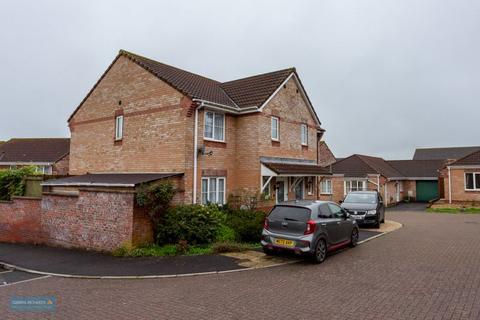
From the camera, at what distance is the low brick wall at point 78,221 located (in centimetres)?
1062

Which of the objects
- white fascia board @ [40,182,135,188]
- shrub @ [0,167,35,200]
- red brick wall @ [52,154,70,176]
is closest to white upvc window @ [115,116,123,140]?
white fascia board @ [40,182,135,188]

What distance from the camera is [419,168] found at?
1534 inches

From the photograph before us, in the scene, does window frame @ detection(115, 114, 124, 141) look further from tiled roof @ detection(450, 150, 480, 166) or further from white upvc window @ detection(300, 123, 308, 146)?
tiled roof @ detection(450, 150, 480, 166)

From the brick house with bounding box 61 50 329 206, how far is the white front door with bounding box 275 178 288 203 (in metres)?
0.05

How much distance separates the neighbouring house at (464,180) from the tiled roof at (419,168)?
937 centimetres

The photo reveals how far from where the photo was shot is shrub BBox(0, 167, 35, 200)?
15031mm

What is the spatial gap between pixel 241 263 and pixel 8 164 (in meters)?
33.6

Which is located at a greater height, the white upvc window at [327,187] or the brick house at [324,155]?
the brick house at [324,155]

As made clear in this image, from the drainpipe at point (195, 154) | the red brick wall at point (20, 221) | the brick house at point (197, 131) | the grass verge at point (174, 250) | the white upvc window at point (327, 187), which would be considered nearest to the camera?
the grass verge at point (174, 250)

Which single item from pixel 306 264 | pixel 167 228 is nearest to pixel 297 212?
pixel 306 264

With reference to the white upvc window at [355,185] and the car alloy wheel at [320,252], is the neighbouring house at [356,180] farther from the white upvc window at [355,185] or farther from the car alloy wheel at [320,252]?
the car alloy wheel at [320,252]

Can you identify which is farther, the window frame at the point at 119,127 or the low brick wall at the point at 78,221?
the window frame at the point at 119,127

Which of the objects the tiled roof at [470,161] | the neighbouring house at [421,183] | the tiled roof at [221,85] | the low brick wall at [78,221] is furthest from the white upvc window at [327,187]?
the low brick wall at [78,221]

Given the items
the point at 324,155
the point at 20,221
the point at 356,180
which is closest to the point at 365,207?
the point at 356,180
